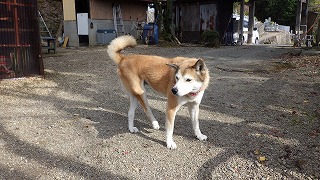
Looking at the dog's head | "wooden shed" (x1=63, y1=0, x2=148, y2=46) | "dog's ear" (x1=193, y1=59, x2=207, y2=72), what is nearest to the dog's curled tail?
the dog's head

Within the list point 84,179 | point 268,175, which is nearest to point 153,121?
point 84,179

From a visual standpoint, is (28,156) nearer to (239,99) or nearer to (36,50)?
(239,99)

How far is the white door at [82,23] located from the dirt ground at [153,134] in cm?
1135

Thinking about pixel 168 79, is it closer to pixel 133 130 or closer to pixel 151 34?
pixel 133 130

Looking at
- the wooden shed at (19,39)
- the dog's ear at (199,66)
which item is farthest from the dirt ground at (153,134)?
the dog's ear at (199,66)

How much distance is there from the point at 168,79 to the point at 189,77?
21.1 inches

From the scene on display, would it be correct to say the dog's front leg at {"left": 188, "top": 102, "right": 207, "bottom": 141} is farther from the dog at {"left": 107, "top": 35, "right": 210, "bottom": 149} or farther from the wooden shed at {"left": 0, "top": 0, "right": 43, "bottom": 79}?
the wooden shed at {"left": 0, "top": 0, "right": 43, "bottom": 79}

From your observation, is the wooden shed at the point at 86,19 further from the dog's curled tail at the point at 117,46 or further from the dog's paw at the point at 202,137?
the dog's paw at the point at 202,137

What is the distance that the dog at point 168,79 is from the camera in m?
3.17

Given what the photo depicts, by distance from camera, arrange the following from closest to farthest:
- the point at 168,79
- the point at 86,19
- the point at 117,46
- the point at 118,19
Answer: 1. the point at 168,79
2. the point at 117,46
3. the point at 86,19
4. the point at 118,19

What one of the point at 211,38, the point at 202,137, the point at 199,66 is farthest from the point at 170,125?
the point at 211,38

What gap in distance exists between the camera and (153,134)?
403 cm

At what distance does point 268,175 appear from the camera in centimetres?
283

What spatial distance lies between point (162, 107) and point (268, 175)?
275cm
